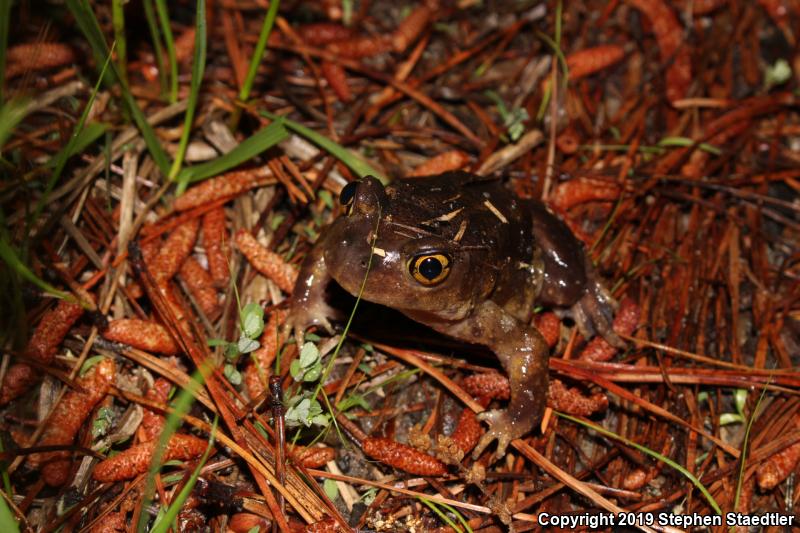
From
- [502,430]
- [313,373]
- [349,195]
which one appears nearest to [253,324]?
[313,373]

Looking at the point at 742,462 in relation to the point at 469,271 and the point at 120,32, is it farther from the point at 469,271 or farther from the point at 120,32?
the point at 120,32

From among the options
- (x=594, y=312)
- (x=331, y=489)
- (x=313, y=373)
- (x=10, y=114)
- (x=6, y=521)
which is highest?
(x=10, y=114)

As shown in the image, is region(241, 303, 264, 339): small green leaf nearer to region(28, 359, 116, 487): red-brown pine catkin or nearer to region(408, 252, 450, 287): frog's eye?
region(28, 359, 116, 487): red-brown pine catkin

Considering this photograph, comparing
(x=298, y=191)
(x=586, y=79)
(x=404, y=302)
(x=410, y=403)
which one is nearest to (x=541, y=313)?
(x=410, y=403)

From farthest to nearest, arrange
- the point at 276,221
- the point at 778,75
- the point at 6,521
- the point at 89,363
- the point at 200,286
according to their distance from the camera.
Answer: the point at 778,75 → the point at 276,221 → the point at 200,286 → the point at 89,363 → the point at 6,521

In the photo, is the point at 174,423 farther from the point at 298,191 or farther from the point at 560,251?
the point at 560,251

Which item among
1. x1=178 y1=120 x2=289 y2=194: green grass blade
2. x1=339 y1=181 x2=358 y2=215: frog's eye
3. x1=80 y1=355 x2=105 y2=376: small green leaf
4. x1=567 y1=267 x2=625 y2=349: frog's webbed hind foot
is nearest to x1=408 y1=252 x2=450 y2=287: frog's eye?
x1=339 y1=181 x2=358 y2=215: frog's eye

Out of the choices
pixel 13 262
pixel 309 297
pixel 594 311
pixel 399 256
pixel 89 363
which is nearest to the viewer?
pixel 13 262
